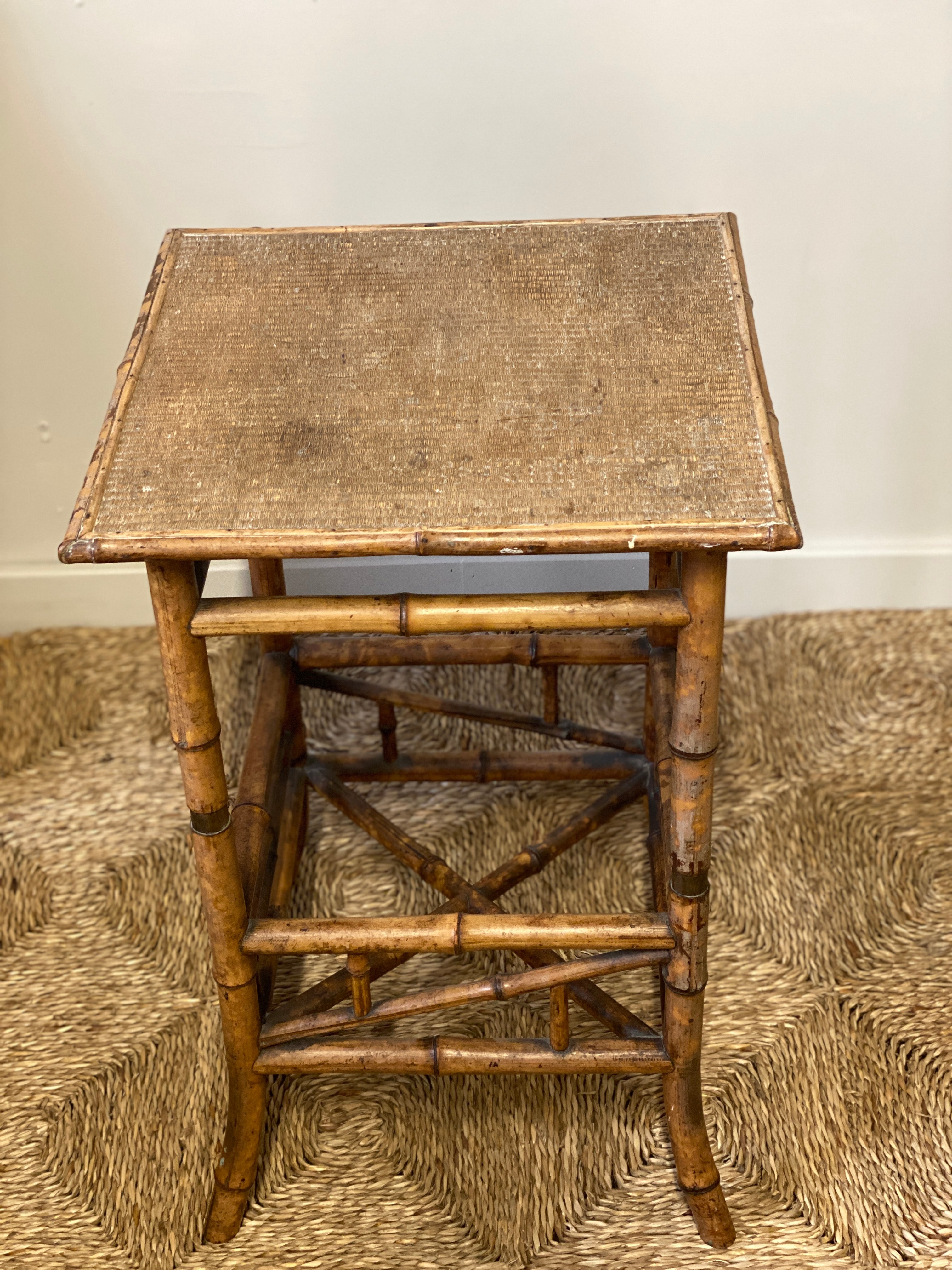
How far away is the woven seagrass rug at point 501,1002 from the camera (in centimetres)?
128

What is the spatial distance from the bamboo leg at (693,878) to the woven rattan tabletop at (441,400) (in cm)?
10

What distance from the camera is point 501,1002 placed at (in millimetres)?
1502

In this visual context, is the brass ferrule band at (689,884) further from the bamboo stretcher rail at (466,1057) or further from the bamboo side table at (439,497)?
the bamboo stretcher rail at (466,1057)

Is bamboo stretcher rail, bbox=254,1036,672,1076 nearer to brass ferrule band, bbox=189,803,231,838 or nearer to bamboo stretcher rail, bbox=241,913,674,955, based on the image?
bamboo stretcher rail, bbox=241,913,674,955

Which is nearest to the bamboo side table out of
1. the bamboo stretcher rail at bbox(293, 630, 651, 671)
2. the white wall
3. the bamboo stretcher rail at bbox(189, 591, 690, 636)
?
the bamboo stretcher rail at bbox(189, 591, 690, 636)

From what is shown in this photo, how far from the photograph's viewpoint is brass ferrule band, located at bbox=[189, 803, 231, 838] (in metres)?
1.12

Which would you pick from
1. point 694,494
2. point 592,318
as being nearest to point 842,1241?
point 694,494

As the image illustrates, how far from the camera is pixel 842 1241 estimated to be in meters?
1.25

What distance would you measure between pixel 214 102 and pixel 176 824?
Answer: 953 millimetres

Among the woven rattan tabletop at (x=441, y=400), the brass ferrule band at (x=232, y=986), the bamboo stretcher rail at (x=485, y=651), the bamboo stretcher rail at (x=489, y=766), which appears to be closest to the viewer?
the woven rattan tabletop at (x=441, y=400)

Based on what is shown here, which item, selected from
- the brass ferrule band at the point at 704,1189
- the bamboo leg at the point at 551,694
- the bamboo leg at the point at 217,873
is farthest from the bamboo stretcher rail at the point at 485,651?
the brass ferrule band at the point at 704,1189

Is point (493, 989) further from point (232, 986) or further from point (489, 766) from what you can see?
point (489, 766)

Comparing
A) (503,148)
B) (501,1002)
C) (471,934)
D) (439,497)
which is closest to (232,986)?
(471,934)

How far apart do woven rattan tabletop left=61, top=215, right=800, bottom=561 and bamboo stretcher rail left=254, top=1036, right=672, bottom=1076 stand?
0.54 meters
